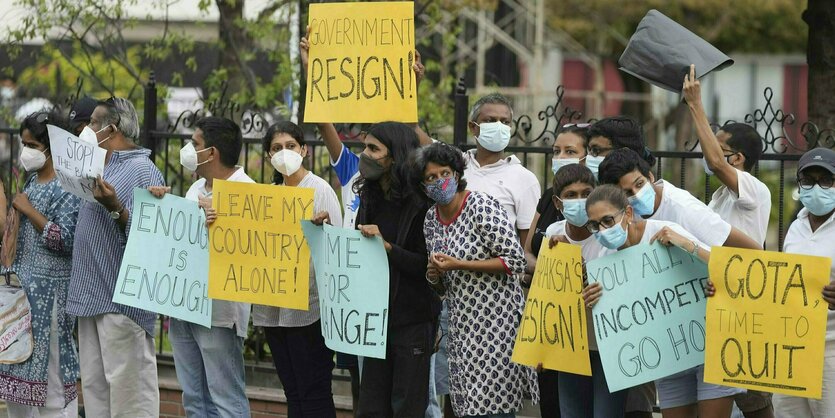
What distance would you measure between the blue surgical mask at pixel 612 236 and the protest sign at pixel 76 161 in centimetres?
278

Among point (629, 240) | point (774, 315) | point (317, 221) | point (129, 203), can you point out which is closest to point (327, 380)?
point (317, 221)

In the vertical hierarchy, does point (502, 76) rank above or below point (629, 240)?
above

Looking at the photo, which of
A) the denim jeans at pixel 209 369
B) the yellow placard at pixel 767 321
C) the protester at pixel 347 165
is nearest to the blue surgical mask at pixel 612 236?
the yellow placard at pixel 767 321

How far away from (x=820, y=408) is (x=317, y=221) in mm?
2539

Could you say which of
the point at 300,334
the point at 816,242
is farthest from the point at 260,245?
the point at 816,242

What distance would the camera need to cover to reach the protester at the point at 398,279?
6.52 metres

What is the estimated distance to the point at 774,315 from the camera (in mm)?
5688

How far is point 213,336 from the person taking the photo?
7152 mm

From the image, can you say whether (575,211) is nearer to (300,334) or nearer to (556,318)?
(556,318)

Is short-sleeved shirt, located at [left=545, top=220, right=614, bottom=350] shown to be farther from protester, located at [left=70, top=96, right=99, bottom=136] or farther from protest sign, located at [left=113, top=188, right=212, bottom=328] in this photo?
protester, located at [left=70, top=96, right=99, bottom=136]

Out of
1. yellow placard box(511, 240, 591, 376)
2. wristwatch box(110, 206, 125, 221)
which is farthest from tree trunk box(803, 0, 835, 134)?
wristwatch box(110, 206, 125, 221)

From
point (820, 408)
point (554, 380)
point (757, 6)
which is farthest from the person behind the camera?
point (757, 6)

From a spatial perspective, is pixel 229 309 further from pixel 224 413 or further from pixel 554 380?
pixel 554 380

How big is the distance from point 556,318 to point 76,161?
106 inches
